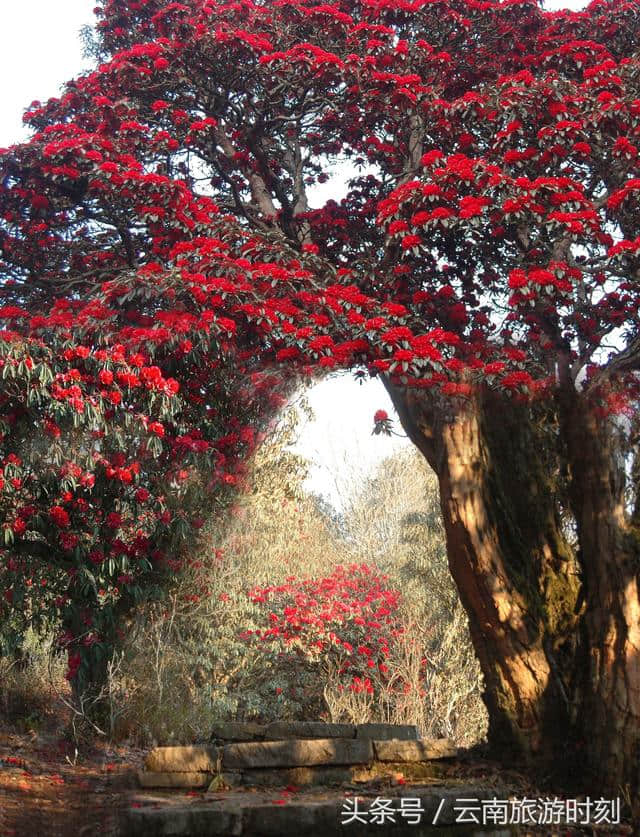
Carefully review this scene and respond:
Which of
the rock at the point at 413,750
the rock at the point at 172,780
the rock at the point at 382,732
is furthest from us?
the rock at the point at 382,732

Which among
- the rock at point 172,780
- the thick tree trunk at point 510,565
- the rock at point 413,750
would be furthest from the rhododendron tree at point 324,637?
the thick tree trunk at point 510,565

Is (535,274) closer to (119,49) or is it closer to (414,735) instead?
(414,735)

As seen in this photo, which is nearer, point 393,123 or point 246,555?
point 393,123

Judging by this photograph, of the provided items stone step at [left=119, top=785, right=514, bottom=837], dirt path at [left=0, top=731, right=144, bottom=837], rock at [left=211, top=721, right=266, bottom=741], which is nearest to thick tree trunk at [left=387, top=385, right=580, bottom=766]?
stone step at [left=119, top=785, right=514, bottom=837]

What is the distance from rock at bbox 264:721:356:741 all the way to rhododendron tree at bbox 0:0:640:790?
1297 millimetres

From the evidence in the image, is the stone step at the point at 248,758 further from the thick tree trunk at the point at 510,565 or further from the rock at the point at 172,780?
the thick tree trunk at the point at 510,565

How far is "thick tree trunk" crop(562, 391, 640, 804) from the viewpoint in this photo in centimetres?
481

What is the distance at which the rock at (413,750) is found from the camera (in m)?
5.46

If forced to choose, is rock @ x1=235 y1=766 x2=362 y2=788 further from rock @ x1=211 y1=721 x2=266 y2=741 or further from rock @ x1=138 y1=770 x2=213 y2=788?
rock @ x1=211 y1=721 x2=266 y2=741

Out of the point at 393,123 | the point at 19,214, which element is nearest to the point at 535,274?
the point at 393,123

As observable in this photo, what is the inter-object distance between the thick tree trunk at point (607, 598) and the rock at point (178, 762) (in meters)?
2.29

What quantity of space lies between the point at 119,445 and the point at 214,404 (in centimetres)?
119

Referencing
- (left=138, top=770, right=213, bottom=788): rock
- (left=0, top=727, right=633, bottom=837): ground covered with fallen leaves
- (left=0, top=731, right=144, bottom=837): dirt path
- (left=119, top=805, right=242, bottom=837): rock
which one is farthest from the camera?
(left=138, top=770, right=213, bottom=788): rock

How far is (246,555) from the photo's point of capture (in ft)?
30.8
